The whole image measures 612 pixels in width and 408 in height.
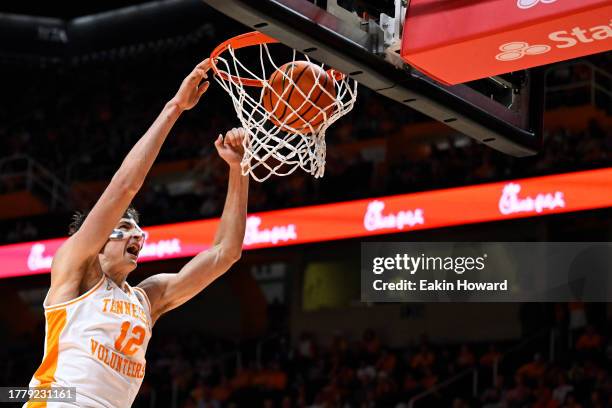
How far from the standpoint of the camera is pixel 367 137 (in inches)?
568

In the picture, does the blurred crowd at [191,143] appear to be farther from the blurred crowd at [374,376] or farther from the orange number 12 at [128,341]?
the orange number 12 at [128,341]

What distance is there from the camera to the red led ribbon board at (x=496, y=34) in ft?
10.2

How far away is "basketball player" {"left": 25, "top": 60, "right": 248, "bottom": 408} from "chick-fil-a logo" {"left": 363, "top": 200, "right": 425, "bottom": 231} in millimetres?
6163

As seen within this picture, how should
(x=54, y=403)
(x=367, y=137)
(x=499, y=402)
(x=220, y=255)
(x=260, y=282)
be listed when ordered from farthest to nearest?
1. (x=260, y=282)
2. (x=367, y=137)
3. (x=499, y=402)
4. (x=220, y=255)
5. (x=54, y=403)

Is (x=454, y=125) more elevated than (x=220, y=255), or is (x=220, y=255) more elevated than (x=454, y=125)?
(x=454, y=125)

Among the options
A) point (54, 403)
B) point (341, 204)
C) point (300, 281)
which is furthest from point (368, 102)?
point (54, 403)

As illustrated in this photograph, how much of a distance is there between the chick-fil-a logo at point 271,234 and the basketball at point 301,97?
6266mm

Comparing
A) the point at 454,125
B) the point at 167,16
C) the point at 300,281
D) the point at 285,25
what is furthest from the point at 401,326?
the point at 285,25

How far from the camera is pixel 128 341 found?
338 cm

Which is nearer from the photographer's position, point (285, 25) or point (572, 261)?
point (285, 25)

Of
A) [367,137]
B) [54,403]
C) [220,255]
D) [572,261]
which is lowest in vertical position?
[54,403]

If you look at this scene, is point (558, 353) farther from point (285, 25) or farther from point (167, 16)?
point (167, 16)

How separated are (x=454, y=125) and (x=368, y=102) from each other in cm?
1106

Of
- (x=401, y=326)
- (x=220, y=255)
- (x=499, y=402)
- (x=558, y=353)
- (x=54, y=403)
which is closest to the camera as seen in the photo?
(x=54, y=403)
